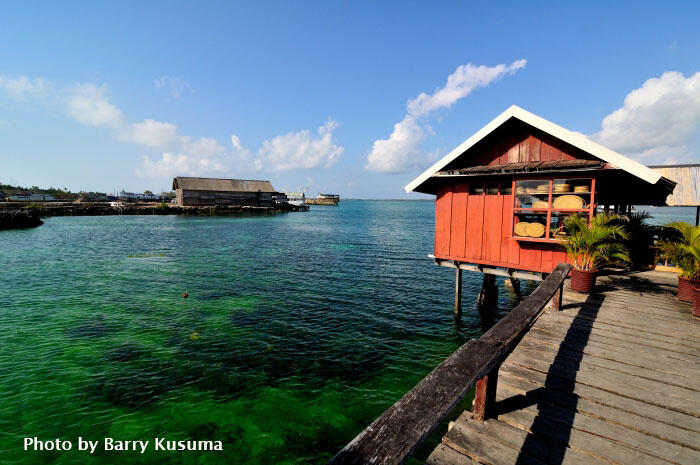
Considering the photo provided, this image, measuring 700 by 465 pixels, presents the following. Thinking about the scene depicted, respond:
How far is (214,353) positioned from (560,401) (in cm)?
1136

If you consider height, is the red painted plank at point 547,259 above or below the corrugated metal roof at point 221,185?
below

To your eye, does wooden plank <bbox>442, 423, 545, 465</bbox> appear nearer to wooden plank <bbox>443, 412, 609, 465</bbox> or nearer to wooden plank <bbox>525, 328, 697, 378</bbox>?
wooden plank <bbox>443, 412, 609, 465</bbox>

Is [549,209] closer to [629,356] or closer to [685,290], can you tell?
[685,290]

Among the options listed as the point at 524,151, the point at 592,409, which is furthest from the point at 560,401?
the point at 524,151

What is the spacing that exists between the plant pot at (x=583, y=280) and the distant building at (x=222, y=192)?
96.2 meters

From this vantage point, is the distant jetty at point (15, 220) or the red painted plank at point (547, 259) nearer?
the red painted plank at point (547, 259)

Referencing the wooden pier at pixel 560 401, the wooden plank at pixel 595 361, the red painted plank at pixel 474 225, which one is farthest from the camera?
the red painted plank at pixel 474 225

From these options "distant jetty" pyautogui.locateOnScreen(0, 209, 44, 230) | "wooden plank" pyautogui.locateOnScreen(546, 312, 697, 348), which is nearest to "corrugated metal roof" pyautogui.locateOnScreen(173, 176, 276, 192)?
"distant jetty" pyautogui.locateOnScreen(0, 209, 44, 230)

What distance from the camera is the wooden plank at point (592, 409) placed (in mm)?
3628

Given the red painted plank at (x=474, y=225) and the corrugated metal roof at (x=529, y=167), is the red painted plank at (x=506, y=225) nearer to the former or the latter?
the red painted plank at (x=474, y=225)

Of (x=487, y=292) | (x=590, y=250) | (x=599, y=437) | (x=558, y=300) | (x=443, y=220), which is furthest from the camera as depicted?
(x=487, y=292)

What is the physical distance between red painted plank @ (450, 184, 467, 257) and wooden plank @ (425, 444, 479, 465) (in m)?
11.8

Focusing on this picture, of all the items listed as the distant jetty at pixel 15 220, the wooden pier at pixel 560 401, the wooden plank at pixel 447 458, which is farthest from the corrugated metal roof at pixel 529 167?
the distant jetty at pixel 15 220

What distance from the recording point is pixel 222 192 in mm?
94750
